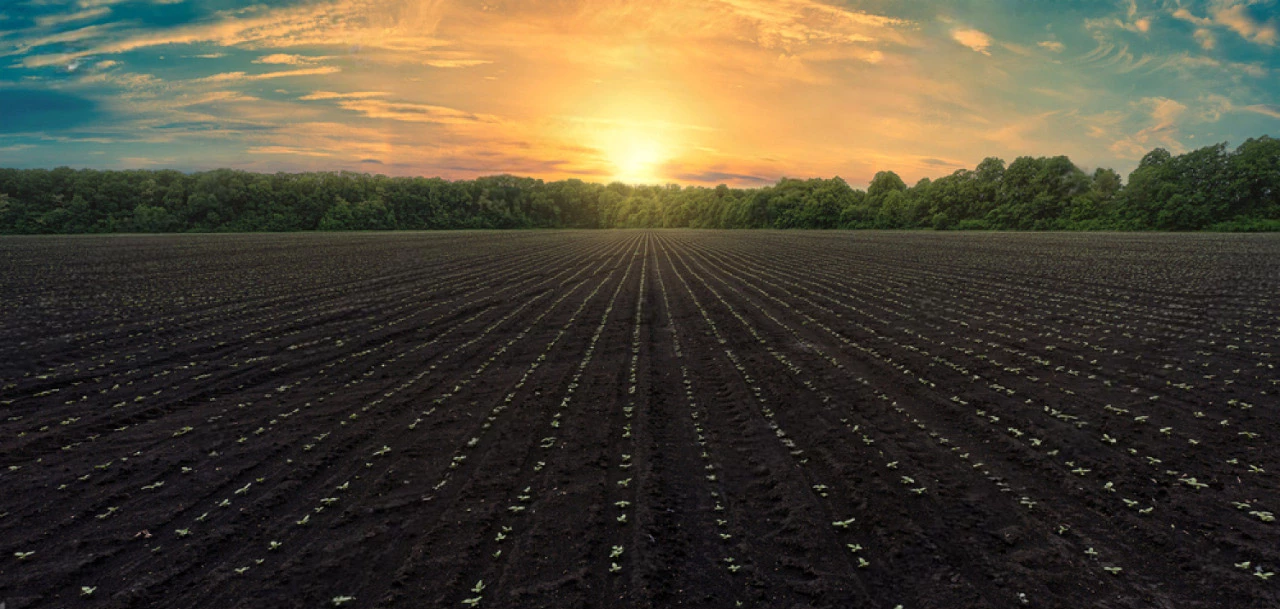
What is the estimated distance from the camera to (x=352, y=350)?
44.3 ft

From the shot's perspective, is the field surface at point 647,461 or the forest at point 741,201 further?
the forest at point 741,201

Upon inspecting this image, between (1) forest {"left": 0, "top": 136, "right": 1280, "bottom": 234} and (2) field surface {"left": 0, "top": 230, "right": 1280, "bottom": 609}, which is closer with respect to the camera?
(2) field surface {"left": 0, "top": 230, "right": 1280, "bottom": 609}

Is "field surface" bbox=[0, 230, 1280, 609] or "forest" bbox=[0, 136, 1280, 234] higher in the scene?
"forest" bbox=[0, 136, 1280, 234]

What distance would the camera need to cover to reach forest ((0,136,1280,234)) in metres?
74.4

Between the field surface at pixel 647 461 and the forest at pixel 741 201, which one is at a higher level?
the forest at pixel 741 201

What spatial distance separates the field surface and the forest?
8382cm

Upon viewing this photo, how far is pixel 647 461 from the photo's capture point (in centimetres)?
738

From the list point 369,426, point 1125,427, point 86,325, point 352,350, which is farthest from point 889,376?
point 86,325

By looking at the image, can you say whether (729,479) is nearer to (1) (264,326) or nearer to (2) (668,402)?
(2) (668,402)

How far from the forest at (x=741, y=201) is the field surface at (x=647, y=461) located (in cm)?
8382

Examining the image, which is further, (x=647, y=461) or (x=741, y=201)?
(x=741, y=201)

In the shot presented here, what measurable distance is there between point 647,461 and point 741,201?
15430 cm

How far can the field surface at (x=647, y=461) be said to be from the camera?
5016 millimetres

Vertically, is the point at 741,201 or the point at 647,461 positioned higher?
the point at 741,201
